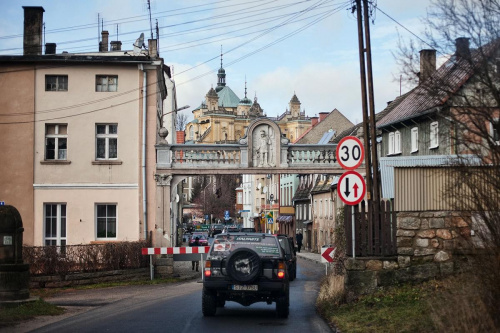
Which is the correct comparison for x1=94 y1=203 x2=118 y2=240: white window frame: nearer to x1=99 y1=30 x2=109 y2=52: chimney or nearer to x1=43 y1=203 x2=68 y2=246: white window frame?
x1=43 y1=203 x2=68 y2=246: white window frame

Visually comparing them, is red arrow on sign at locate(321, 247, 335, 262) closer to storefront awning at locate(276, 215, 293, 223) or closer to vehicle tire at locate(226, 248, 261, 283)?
vehicle tire at locate(226, 248, 261, 283)

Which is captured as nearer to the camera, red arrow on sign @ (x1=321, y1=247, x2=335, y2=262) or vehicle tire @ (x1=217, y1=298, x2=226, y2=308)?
vehicle tire @ (x1=217, y1=298, x2=226, y2=308)

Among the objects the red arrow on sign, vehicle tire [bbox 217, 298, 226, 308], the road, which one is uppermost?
the red arrow on sign

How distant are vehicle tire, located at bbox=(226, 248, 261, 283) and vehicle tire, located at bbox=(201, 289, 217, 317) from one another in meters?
0.83

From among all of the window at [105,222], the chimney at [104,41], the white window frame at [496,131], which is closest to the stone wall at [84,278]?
the window at [105,222]

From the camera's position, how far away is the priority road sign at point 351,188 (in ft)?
51.6

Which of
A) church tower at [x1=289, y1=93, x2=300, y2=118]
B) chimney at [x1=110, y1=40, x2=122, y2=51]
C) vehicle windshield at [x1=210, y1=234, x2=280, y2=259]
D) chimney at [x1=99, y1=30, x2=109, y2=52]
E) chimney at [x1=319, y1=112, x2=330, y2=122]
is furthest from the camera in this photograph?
church tower at [x1=289, y1=93, x2=300, y2=118]

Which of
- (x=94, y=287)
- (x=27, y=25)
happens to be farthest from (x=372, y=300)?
(x=27, y=25)

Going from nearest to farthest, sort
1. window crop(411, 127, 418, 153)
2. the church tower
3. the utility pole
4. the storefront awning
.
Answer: the utility pole → window crop(411, 127, 418, 153) → the storefront awning → the church tower

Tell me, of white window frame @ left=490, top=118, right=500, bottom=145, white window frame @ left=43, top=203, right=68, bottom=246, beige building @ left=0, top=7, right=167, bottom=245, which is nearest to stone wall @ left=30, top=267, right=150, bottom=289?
beige building @ left=0, top=7, right=167, bottom=245

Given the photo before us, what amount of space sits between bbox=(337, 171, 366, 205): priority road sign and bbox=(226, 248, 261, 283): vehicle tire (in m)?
2.26

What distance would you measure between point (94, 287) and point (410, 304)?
14205 millimetres

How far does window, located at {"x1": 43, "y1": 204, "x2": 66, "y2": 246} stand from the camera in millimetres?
30656

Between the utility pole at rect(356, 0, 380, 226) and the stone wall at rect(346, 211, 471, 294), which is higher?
the utility pole at rect(356, 0, 380, 226)
